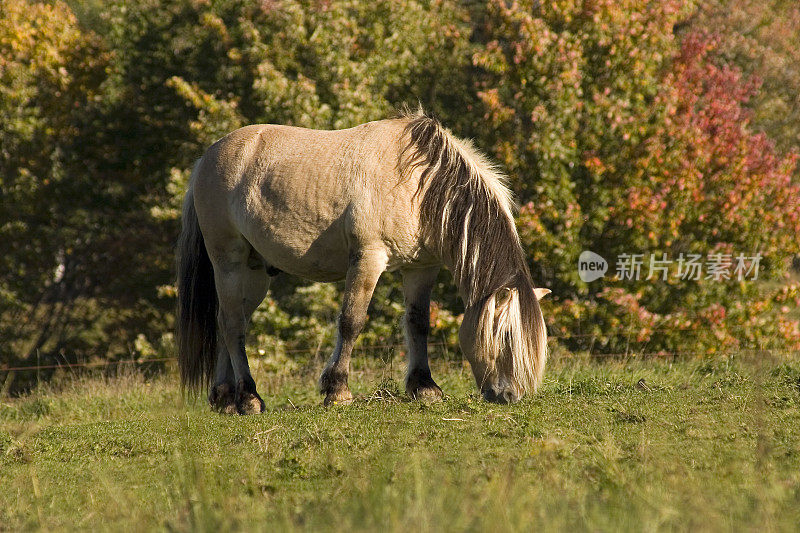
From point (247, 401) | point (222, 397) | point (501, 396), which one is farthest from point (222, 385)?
point (501, 396)

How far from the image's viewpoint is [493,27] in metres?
17.4

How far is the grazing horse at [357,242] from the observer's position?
658cm

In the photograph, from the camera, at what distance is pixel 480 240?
22.4ft

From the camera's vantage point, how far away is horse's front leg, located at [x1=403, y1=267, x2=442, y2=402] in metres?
7.37

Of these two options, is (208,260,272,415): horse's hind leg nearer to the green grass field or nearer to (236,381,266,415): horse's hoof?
(236,381,266,415): horse's hoof

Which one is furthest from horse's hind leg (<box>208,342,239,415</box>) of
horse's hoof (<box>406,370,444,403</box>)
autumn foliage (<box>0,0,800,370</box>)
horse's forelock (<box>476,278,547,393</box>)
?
autumn foliage (<box>0,0,800,370</box>)

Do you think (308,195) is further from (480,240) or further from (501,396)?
(501,396)

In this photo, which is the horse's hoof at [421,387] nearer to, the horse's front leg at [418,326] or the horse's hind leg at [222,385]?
the horse's front leg at [418,326]

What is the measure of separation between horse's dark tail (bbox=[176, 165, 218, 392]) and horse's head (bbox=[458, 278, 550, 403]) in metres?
2.78

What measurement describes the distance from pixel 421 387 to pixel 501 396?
3.22 feet

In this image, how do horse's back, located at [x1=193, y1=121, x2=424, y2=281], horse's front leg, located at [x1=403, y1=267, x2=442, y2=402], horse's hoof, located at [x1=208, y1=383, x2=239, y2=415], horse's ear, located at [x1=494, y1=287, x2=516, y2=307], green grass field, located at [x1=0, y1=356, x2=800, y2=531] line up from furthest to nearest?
1. horse's hoof, located at [x1=208, y1=383, x2=239, y2=415]
2. horse's front leg, located at [x1=403, y1=267, x2=442, y2=402]
3. horse's back, located at [x1=193, y1=121, x2=424, y2=281]
4. horse's ear, located at [x1=494, y1=287, x2=516, y2=307]
5. green grass field, located at [x1=0, y1=356, x2=800, y2=531]

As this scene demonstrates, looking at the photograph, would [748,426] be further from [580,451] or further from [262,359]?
[262,359]

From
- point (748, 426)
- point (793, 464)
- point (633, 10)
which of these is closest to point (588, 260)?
point (633, 10)

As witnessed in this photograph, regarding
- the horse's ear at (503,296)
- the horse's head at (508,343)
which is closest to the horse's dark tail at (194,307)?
the horse's head at (508,343)
